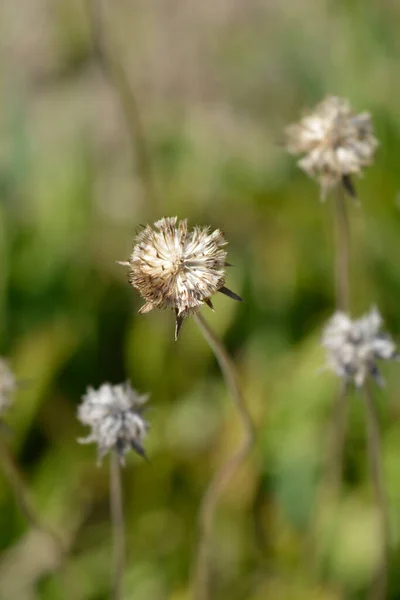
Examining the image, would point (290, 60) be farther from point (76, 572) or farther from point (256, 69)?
point (76, 572)

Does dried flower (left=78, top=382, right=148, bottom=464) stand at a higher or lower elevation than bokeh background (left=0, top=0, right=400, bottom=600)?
lower

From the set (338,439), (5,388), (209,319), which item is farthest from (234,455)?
(209,319)

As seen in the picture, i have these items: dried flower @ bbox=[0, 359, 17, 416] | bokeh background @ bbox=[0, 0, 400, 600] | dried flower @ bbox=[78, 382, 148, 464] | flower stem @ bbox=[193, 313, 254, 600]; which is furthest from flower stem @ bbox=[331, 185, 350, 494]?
dried flower @ bbox=[0, 359, 17, 416]

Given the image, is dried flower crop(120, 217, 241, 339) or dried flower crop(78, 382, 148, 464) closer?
dried flower crop(120, 217, 241, 339)

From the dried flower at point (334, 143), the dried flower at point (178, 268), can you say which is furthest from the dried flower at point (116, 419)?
the dried flower at point (334, 143)

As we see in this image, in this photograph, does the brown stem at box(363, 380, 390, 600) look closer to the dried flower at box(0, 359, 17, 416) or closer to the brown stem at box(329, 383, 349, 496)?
the brown stem at box(329, 383, 349, 496)

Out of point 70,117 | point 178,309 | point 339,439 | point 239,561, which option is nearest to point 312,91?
point 70,117
